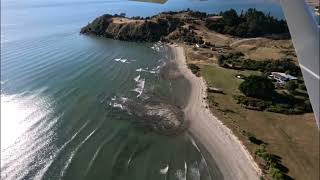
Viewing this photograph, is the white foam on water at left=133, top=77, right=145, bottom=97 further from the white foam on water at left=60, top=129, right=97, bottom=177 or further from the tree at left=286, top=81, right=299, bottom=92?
the tree at left=286, top=81, right=299, bottom=92

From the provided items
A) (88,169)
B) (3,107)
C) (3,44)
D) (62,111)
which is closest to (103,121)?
(62,111)

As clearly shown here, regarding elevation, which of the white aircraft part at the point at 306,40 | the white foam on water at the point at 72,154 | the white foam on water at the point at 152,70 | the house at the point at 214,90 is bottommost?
the white foam on water at the point at 72,154

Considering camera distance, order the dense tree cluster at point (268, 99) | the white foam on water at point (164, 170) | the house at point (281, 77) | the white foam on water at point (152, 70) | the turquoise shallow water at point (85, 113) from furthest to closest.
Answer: the white foam on water at point (152, 70), the house at point (281, 77), the dense tree cluster at point (268, 99), the turquoise shallow water at point (85, 113), the white foam on water at point (164, 170)

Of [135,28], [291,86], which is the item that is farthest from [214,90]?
[135,28]

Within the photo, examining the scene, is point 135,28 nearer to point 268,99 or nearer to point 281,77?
point 281,77

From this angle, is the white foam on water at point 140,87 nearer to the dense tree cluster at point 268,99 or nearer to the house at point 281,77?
the dense tree cluster at point 268,99

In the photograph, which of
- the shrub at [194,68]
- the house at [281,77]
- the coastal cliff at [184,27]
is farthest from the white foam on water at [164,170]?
the coastal cliff at [184,27]
